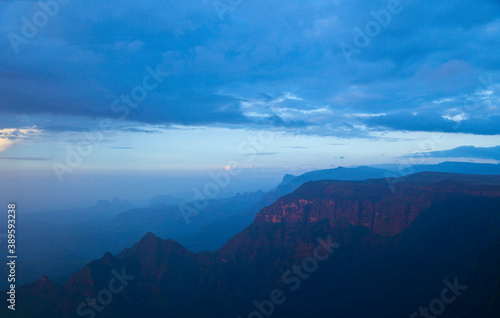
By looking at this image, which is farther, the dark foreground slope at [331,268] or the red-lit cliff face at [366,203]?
the red-lit cliff face at [366,203]

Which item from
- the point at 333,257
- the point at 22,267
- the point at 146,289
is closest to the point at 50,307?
the point at 146,289

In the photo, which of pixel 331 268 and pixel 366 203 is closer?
pixel 331 268

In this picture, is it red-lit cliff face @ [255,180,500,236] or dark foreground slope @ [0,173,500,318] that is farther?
red-lit cliff face @ [255,180,500,236]

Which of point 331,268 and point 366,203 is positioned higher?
point 366,203

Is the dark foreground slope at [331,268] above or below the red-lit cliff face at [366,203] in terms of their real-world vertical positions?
below
